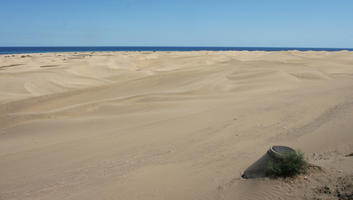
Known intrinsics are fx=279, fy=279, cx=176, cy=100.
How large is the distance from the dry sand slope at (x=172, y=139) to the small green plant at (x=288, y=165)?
0.13 meters

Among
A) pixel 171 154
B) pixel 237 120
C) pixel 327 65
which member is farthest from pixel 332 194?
pixel 327 65

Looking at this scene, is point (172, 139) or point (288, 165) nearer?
point (288, 165)

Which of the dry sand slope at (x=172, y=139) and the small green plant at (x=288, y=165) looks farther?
the dry sand slope at (x=172, y=139)

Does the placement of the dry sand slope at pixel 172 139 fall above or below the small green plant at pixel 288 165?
below

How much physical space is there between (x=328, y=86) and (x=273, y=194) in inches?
318

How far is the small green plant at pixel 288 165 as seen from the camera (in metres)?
3.12

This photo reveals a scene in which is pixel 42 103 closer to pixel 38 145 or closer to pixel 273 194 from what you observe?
pixel 38 145

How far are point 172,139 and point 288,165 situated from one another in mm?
2684

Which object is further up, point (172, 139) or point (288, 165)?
point (288, 165)

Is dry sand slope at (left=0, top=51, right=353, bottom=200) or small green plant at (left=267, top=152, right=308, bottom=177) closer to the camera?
small green plant at (left=267, top=152, right=308, bottom=177)

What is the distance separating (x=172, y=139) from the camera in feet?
17.9

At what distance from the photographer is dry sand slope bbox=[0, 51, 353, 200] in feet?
11.7

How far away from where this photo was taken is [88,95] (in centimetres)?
1099

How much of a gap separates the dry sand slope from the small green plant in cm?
13
